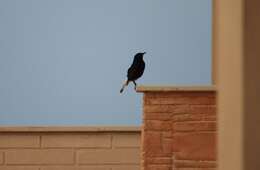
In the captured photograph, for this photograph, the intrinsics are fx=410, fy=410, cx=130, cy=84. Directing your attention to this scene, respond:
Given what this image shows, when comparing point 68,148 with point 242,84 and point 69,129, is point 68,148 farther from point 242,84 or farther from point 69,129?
point 242,84

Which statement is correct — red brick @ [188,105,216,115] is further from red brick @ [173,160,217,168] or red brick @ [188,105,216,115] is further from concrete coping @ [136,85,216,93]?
red brick @ [173,160,217,168]

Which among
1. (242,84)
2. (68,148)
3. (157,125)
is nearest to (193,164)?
(157,125)

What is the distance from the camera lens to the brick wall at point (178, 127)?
52.3 inches

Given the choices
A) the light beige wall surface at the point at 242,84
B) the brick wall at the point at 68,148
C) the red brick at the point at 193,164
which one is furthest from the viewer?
the brick wall at the point at 68,148

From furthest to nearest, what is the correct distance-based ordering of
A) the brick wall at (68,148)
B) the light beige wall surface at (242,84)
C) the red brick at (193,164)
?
1. the brick wall at (68,148)
2. the red brick at (193,164)
3. the light beige wall surface at (242,84)

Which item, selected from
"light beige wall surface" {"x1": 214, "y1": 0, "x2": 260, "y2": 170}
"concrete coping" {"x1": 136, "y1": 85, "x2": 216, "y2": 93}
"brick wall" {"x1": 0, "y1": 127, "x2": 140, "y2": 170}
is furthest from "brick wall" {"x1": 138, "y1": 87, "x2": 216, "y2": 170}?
"brick wall" {"x1": 0, "y1": 127, "x2": 140, "y2": 170}

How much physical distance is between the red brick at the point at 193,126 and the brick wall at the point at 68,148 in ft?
2.60

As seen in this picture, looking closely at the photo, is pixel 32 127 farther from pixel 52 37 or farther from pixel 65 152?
pixel 52 37

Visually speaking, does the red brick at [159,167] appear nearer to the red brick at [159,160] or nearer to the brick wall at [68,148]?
the red brick at [159,160]

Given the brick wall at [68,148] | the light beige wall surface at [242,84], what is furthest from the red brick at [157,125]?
the brick wall at [68,148]

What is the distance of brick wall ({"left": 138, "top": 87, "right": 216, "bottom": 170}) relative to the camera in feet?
4.36

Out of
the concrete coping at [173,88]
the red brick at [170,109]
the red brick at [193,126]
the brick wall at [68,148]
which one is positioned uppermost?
the concrete coping at [173,88]

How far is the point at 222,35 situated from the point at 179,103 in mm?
552

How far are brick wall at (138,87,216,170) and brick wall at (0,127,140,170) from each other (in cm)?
76
